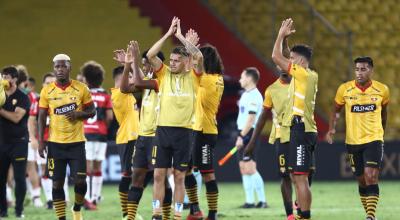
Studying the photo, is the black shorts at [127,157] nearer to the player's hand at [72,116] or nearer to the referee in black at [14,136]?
the player's hand at [72,116]

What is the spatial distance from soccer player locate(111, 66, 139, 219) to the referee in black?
5.50 feet

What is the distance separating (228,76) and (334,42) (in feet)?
11.7

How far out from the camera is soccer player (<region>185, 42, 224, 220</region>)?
15.5 metres

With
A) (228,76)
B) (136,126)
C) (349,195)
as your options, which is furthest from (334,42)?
(136,126)

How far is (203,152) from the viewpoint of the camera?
1551 cm

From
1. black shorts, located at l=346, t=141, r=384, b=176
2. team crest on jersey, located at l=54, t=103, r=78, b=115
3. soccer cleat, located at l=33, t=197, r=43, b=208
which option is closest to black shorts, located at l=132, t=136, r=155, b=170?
team crest on jersey, located at l=54, t=103, r=78, b=115

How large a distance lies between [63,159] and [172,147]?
5.26ft

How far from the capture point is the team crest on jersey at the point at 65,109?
1469 cm

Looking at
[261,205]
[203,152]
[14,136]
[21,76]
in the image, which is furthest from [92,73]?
[261,205]

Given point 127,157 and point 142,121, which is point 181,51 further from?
point 127,157

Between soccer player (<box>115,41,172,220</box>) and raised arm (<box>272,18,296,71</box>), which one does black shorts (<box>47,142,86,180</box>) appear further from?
raised arm (<box>272,18,296,71</box>)

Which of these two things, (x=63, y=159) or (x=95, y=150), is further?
(x=95, y=150)

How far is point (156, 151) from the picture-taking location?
552 inches

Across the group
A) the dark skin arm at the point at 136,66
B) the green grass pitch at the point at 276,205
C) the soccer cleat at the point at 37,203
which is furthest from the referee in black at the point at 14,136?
the dark skin arm at the point at 136,66
